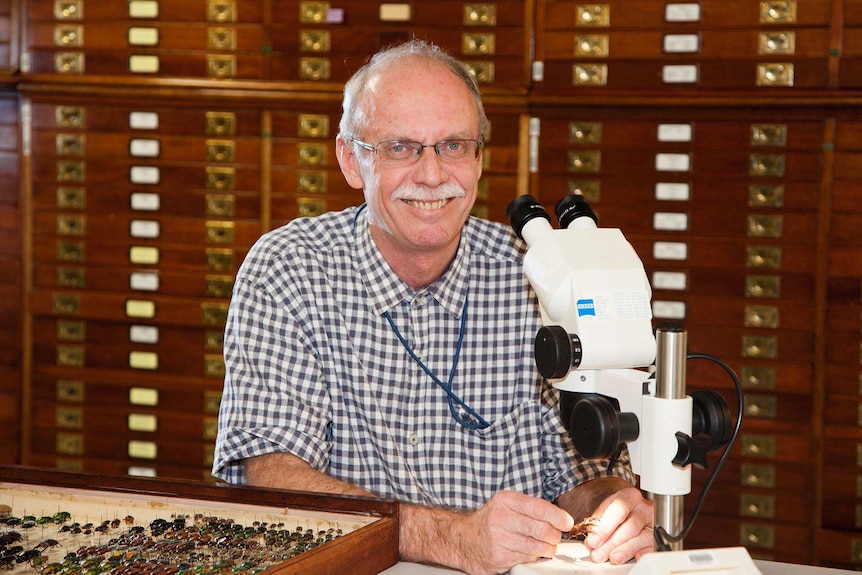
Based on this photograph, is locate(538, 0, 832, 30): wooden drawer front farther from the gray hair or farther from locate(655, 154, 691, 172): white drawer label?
the gray hair

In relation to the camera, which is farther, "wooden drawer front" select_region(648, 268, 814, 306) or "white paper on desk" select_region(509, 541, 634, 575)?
"wooden drawer front" select_region(648, 268, 814, 306)

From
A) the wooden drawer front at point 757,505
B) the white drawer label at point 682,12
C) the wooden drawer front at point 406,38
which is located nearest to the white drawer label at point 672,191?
the white drawer label at point 682,12

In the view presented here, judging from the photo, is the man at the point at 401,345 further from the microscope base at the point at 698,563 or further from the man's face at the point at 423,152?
the microscope base at the point at 698,563

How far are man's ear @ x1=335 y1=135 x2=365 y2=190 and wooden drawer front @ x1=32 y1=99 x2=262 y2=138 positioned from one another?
6.87 feet

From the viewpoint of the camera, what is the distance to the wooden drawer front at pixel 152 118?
404cm

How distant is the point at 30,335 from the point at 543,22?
241 centimetres

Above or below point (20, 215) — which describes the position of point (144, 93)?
above

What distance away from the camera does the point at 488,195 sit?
3900 millimetres

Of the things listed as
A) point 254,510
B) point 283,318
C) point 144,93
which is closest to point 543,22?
point 144,93

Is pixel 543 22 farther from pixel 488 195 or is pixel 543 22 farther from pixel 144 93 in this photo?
pixel 144 93

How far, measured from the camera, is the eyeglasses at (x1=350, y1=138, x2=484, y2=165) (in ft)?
6.02

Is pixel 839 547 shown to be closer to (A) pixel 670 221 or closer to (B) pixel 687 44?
(A) pixel 670 221

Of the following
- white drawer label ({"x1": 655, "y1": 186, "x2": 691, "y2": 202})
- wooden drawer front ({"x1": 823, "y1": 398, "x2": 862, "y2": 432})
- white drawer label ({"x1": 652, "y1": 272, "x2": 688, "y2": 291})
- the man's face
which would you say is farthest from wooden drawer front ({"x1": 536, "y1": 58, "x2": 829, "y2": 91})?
the man's face

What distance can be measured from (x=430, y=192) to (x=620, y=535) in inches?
27.7
